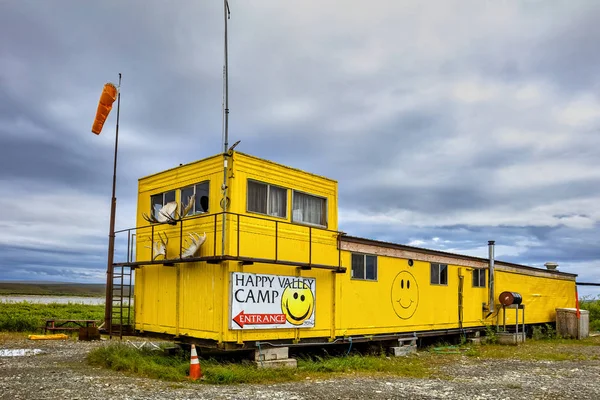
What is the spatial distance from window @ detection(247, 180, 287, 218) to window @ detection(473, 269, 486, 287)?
1179cm

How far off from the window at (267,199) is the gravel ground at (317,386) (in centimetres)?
461

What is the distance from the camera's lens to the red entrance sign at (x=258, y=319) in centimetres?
1399

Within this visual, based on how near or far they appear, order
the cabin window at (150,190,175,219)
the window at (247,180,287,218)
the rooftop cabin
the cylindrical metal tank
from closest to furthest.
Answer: the rooftop cabin < the window at (247,180,287,218) < the cabin window at (150,190,175,219) < the cylindrical metal tank

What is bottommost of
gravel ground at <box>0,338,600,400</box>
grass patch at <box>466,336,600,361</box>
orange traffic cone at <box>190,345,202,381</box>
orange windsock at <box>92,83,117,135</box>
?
grass patch at <box>466,336,600,361</box>

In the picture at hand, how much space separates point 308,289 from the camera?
15.9 metres

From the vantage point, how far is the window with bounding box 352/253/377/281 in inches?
701

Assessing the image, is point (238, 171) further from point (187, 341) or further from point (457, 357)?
point (457, 357)

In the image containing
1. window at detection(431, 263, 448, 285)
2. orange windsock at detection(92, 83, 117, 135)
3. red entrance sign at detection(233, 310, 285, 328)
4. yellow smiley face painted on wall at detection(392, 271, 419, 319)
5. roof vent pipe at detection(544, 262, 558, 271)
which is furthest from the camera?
roof vent pipe at detection(544, 262, 558, 271)

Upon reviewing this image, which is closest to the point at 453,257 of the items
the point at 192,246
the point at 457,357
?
the point at 457,357

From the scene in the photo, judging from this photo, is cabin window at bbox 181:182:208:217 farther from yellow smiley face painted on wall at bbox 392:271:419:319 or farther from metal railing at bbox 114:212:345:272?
yellow smiley face painted on wall at bbox 392:271:419:319

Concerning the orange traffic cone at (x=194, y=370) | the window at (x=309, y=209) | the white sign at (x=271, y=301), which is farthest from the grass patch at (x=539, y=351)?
the orange traffic cone at (x=194, y=370)

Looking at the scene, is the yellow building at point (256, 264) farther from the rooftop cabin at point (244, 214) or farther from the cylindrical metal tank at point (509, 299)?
the cylindrical metal tank at point (509, 299)

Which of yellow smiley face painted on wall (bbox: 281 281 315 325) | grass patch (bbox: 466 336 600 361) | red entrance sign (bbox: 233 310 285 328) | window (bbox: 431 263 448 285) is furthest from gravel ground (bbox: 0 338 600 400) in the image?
window (bbox: 431 263 448 285)

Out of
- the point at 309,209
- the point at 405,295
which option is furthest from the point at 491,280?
the point at 309,209
